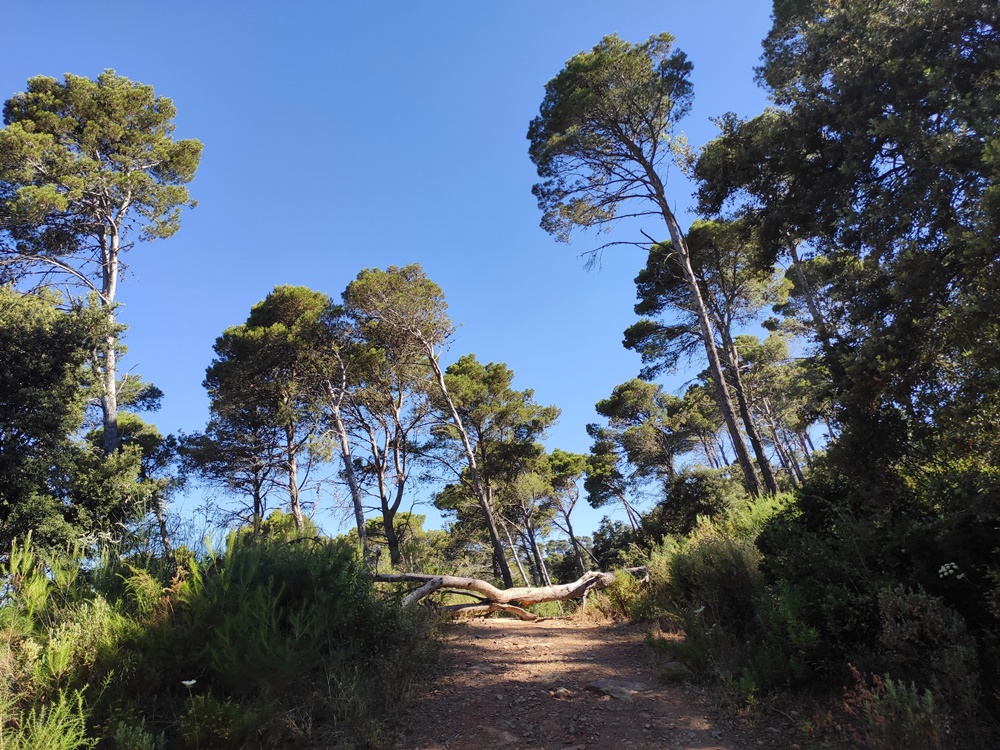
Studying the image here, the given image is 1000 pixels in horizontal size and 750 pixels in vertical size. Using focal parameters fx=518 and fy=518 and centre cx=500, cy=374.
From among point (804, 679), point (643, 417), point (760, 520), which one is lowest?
point (804, 679)

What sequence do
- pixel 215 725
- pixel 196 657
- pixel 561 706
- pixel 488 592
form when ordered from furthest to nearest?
pixel 488 592 → pixel 561 706 → pixel 196 657 → pixel 215 725

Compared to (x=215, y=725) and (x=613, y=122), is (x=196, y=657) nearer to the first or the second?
(x=215, y=725)

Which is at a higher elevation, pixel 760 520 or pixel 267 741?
pixel 760 520

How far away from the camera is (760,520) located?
659 centimetres

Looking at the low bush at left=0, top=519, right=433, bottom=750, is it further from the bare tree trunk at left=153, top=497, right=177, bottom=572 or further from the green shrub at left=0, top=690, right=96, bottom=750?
the bare tree trunk at left=153, top=497, right=177, bottom=572

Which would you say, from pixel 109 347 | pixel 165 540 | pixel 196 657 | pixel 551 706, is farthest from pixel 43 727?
pixel 109 347

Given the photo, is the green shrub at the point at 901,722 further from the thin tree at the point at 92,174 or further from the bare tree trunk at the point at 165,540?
the thin tree at the point at 92,174

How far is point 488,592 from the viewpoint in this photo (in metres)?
8.63

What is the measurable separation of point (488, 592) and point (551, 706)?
446cm

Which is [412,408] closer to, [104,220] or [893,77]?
[104,220]

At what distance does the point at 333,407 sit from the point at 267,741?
47.2 ft

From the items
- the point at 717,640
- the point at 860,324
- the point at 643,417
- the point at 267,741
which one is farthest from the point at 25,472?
the point at 643,417


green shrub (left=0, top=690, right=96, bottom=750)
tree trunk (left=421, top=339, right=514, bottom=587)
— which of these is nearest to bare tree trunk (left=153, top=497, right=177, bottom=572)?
green shrub (left=0, top=690, right=96, bottom=750)

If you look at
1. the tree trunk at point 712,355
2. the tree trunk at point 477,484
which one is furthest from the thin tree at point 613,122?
the tree trunk at point 477,484
